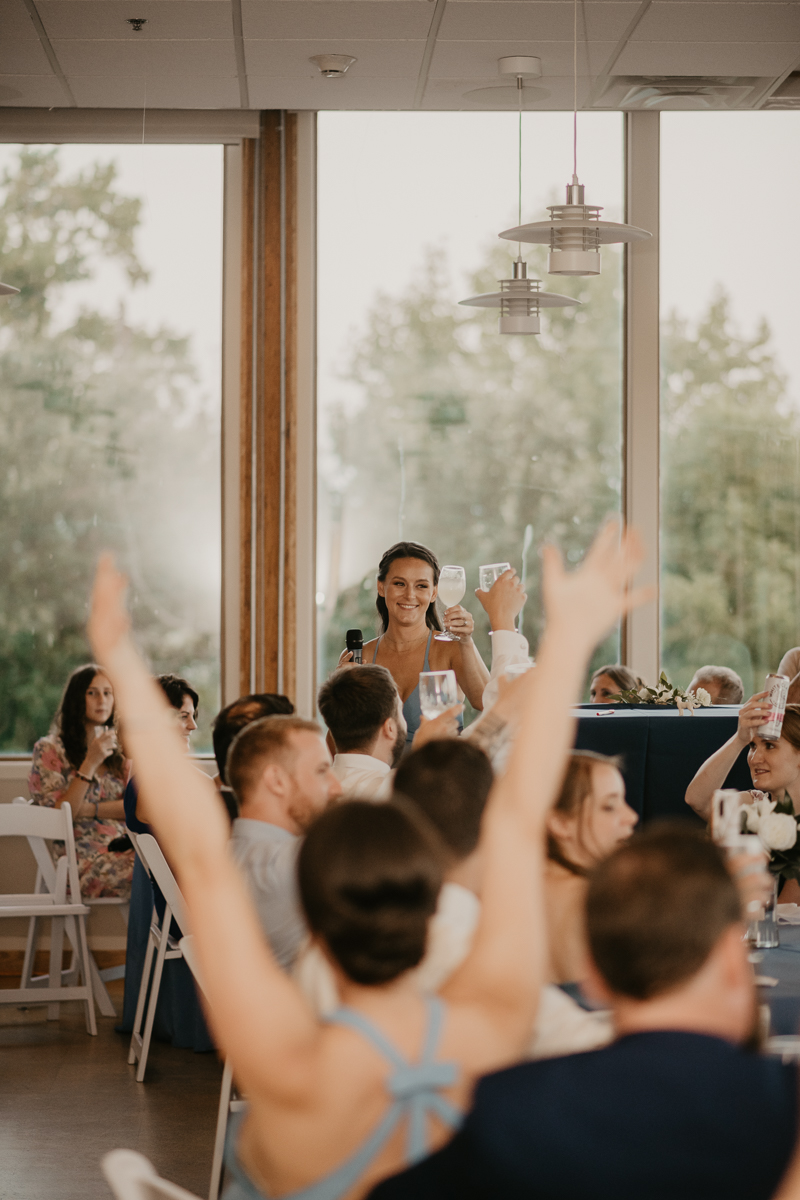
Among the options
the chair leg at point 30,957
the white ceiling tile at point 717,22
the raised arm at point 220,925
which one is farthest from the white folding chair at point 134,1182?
the white ceiling tile at point 717,22

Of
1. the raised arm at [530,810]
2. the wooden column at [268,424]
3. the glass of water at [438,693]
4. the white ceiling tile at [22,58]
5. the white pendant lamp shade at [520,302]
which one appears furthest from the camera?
the wooden column at [268,424]

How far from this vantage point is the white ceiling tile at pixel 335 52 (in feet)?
17.2

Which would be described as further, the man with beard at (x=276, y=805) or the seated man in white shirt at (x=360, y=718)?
the seated man in white shirt at (x=360, y=718)

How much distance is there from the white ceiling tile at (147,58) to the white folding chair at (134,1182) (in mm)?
4594

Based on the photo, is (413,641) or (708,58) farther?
(708,58)

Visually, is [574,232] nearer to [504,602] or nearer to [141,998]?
[504,602]

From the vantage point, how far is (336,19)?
16.2 ft

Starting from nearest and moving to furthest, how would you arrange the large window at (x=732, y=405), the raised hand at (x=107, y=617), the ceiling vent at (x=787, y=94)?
the raised hand at (x=107, y=617)
the ceiling vent at (x=787, y=94)
the large window at (x=732, y=405)

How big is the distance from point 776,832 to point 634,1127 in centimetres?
181

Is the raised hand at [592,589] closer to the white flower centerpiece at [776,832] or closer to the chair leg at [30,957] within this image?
the white flower centerpiece at [776,832]

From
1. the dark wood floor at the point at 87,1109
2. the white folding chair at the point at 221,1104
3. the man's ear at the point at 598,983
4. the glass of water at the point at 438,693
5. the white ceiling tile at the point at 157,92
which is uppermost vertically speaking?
the white ceiling tile at the point at 157,92

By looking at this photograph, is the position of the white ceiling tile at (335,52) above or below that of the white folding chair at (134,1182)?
above

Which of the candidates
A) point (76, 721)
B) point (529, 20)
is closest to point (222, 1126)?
point (76, 721)

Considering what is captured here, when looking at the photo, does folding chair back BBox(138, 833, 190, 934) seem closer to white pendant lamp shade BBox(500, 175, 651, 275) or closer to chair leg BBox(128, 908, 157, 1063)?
chair leg BBox(128, 908, 157, 1063)
